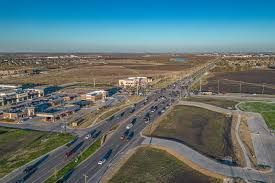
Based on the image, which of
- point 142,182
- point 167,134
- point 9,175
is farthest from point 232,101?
point 9,175

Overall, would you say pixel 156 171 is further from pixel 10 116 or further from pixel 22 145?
pixel 10 116

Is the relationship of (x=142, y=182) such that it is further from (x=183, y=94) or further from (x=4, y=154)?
(x=183, y=94)

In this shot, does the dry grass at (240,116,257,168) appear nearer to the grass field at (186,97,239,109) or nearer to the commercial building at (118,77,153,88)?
the grass field at (186,97,239,109)

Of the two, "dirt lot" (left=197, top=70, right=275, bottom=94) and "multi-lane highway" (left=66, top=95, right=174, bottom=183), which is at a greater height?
"dirt lot" (left=197, top=70, right=275, bottom=94)

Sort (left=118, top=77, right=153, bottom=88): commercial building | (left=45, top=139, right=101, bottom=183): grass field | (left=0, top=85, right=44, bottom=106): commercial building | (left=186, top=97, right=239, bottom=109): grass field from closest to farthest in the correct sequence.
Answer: (left=45, top=139, right=101, bottom=183): grass field < (left=186, top=97, right=239, bottom=109): grass field < (left=0, top=85, right=44, bottom=106): commercial building < (left=118, top=77, right=153, bottom=88): commercial building

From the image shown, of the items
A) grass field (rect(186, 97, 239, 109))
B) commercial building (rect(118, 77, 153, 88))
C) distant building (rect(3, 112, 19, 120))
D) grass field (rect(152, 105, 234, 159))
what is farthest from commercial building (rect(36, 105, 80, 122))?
commercial building (rect(118, 77, 153, 88))

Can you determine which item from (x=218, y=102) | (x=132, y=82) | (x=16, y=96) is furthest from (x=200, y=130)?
(x=132, y=82)
